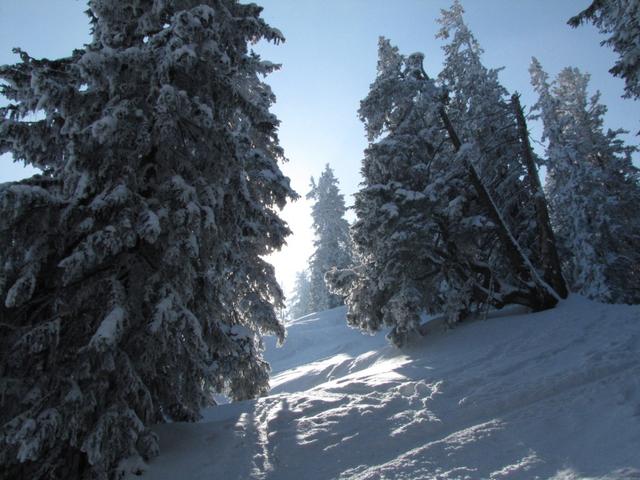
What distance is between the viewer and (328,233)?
156 feet

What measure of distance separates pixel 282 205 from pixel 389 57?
9341mm

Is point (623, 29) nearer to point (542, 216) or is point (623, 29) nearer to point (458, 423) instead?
point (542, 216)

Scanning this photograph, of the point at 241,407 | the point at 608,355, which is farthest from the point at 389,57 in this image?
the point at 241,407

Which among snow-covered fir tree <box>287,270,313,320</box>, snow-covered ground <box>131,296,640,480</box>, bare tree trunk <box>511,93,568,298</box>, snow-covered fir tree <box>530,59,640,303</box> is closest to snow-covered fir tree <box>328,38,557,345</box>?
bare tree trunk <box>511,93,568,298</box>

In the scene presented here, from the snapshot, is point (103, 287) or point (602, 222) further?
point (602, 222)

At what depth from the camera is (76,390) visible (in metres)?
5.43

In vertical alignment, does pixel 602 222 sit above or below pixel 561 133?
below

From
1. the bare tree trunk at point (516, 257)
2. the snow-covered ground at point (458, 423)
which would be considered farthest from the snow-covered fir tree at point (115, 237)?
the bare tree trunk at point (516, 257)

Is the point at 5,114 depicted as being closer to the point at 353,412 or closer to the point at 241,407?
the point at 241,407

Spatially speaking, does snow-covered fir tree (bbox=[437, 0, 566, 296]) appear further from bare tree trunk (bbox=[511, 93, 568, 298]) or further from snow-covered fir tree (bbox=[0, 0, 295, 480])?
snow-covered fir tree (bbox=[0, 0, 295, 480])

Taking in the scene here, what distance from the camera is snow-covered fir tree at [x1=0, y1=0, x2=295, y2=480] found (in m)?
5.57

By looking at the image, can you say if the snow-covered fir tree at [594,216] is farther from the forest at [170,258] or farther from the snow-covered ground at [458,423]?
the snow-covered ground at [458,423]

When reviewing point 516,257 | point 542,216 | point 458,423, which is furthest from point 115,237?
point 542,216

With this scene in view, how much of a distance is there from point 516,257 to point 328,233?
33.8 metres
